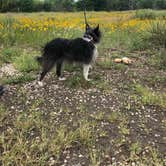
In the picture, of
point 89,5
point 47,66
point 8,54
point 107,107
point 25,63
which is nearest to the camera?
point 107,107

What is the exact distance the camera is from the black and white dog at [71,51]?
5492 millimetres

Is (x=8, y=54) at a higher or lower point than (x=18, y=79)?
higher

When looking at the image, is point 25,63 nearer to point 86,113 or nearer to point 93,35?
point 93,35

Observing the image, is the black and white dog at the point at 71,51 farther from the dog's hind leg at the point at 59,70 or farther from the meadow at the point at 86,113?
the meadow at the point at 86,113

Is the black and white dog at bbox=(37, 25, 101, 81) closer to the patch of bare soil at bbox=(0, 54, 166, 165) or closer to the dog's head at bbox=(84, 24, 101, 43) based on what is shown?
the dog's head at bbox=(84, 24, 101, 43)

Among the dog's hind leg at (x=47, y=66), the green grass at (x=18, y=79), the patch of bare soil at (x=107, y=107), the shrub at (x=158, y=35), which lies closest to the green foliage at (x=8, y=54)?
the green grass at (x=18, y=79)

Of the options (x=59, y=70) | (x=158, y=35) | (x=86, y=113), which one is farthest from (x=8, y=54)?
(x=158, y=35)

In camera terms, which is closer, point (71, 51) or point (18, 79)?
point (71, 51)

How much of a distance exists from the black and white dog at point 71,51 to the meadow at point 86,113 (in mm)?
331

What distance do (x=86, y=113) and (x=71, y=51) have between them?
1449 mm

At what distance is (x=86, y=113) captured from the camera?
177 inches

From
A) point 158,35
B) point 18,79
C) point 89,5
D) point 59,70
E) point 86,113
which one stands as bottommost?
point 86,113

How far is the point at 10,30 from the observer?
887 centimetres

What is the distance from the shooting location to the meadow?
141 inches
